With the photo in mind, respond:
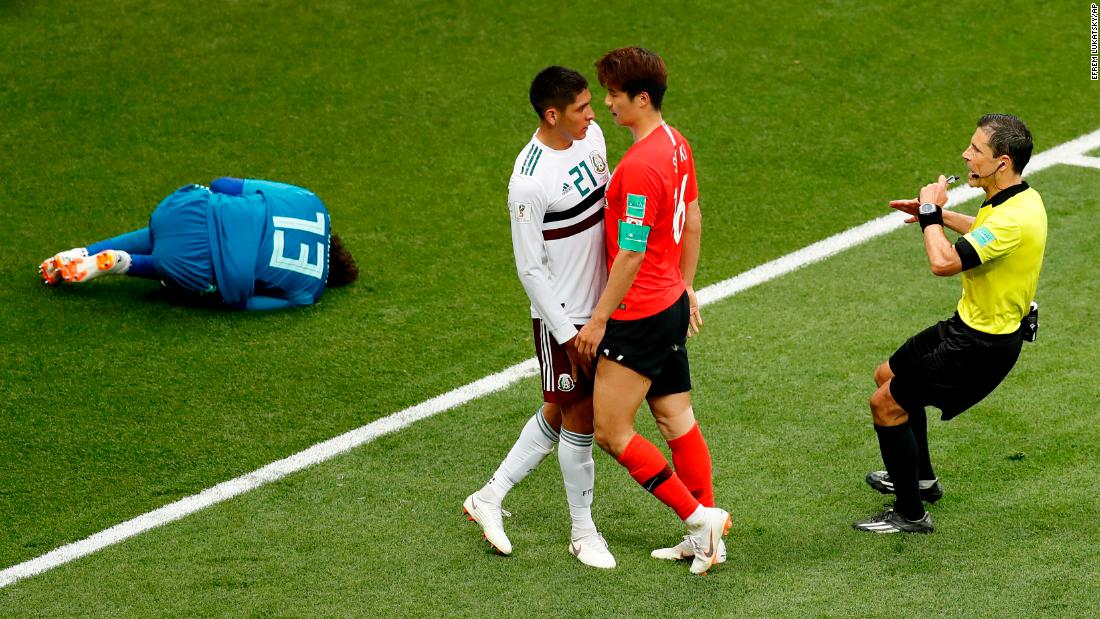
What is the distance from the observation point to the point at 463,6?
12828mm

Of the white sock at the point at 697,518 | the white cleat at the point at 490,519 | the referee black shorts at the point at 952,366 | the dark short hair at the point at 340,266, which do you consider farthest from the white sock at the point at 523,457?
the dark short hair at the point at 340,266

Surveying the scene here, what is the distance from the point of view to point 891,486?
6074 mm

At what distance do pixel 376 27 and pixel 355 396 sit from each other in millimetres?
6114

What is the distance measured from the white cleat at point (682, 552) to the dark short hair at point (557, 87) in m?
1.85

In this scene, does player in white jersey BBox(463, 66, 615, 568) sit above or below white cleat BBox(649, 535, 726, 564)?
above

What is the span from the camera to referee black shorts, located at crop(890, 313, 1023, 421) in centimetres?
546

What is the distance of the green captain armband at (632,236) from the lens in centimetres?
498

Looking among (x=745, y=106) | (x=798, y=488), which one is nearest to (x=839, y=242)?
(x=745, y=106)

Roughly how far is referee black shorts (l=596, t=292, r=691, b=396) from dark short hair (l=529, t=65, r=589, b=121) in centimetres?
87

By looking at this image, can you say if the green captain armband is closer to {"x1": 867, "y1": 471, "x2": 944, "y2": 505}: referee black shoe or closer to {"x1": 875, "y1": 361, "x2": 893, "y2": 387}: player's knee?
{"x1": 875, "y1": 361, "x2": 893, "y2": 387}: player's knee

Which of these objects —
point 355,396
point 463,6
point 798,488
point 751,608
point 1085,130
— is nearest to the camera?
point 751,608

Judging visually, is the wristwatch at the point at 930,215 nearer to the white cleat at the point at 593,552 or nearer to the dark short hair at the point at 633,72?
the dark short hair at the point at 633,72

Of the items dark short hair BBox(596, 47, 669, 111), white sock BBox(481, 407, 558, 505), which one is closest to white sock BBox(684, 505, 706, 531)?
white sock BBox(481, 407, 558, 505)

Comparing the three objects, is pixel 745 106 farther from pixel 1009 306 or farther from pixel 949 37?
pixel 1009 306
